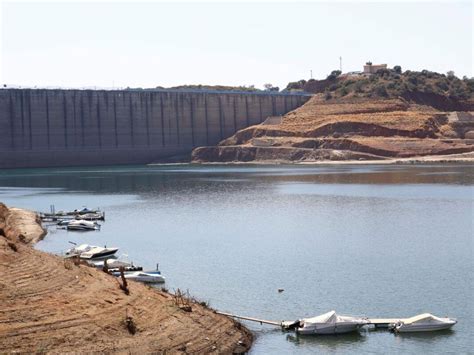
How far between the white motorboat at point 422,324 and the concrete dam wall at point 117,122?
432ft

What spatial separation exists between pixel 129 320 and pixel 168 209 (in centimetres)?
5511

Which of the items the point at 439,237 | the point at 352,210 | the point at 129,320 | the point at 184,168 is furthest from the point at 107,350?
the point at 184,168

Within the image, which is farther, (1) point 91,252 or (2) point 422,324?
(1) point 91,252

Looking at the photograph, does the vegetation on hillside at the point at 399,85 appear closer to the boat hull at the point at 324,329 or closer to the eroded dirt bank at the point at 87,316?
the boat hull at the point at 324,329

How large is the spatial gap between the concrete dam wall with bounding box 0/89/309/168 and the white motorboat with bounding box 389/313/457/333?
13181cm

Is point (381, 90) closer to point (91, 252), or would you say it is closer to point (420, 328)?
point (91, 252)

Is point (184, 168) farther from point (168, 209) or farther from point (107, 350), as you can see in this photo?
point (107, 350)

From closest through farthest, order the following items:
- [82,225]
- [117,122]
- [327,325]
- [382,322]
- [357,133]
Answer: [327,325] → [382,322] → [82,225] → [357,133] → [117,122]

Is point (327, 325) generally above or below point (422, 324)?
above

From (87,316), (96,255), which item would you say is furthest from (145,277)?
(87,316)

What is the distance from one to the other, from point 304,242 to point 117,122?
116421 mm

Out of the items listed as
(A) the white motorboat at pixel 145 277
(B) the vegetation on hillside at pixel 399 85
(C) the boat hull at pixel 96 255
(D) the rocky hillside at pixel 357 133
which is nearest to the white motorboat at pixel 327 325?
(A) the white motorboat at pixel 145 277

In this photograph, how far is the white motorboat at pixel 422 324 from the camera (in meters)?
30.2

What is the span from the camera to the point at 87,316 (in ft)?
79.0
